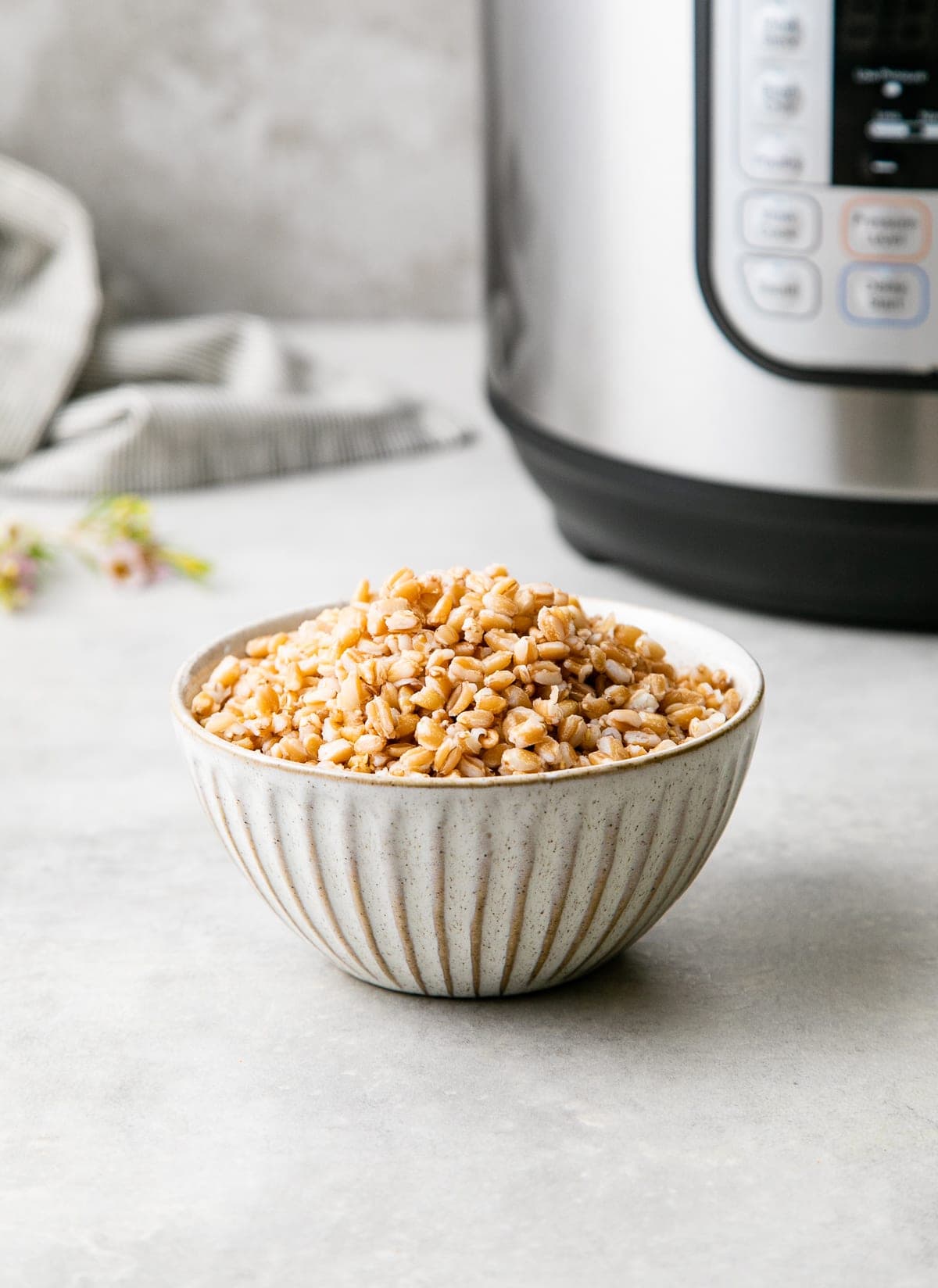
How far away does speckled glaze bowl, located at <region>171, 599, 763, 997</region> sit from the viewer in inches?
17.1

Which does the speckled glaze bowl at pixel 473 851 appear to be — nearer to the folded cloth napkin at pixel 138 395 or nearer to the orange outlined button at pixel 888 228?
the orange outlined button at pixel 888 228

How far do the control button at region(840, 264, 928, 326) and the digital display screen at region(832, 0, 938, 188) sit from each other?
4 centimetres

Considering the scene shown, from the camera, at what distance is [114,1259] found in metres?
0.39

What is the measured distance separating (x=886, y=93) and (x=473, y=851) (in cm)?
41

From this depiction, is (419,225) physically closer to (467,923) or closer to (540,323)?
(540,323)

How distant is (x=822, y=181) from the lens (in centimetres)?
70

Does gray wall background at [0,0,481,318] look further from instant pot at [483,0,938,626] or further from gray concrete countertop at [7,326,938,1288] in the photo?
gray concrete countertop at [7,326,938,1288]

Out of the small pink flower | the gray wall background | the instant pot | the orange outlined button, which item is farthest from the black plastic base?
the gray wall background

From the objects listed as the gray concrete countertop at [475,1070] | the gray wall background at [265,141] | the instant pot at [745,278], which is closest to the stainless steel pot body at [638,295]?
the instant pot at [745,278]

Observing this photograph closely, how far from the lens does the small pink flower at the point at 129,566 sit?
3.02 ft

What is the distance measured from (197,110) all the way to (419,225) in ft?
0.65

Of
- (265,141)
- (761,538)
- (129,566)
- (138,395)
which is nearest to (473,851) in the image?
(761,538)

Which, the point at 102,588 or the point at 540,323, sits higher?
the point at 540,323

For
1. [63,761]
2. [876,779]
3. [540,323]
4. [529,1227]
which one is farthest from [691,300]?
[529,1227]
